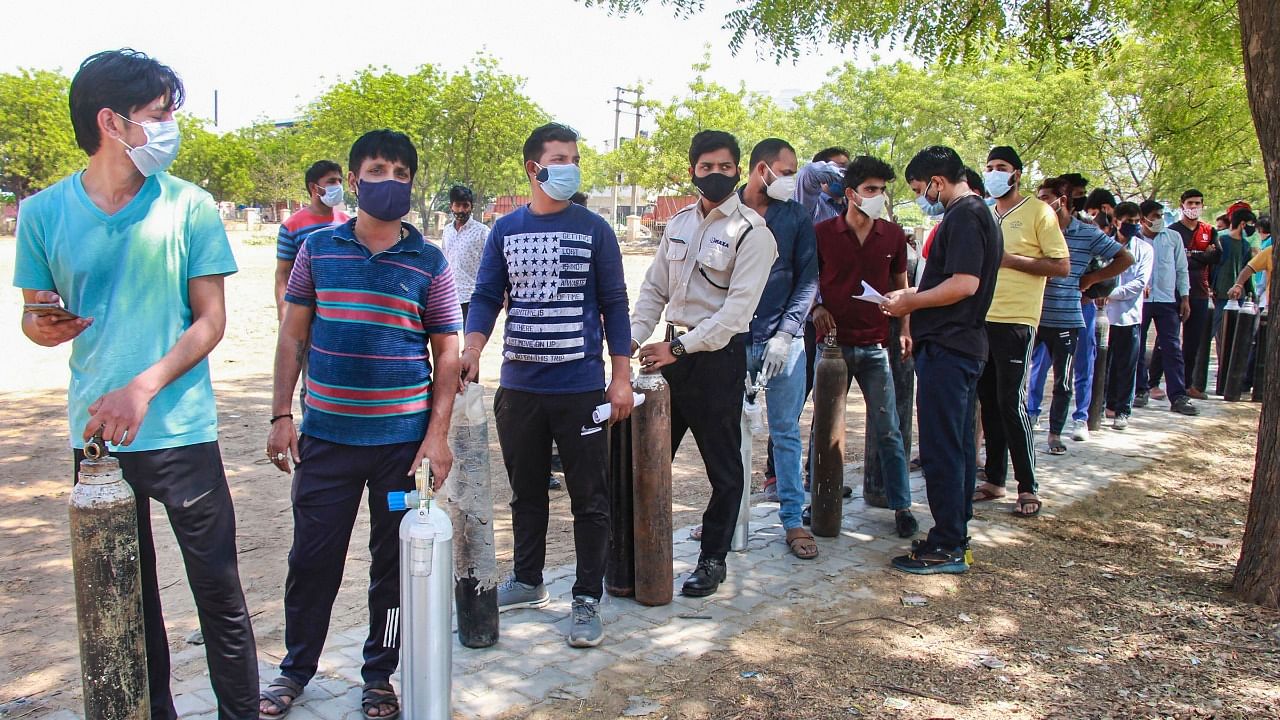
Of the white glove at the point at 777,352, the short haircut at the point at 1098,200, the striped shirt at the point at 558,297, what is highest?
the short haircut at the point at 1098,200

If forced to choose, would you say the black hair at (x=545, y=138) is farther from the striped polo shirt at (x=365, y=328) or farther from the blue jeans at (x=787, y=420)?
the blue jeans at (x=787, y=420)

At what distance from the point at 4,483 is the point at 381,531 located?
4.61 meters

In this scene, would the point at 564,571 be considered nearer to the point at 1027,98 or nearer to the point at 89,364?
the point at 89,364

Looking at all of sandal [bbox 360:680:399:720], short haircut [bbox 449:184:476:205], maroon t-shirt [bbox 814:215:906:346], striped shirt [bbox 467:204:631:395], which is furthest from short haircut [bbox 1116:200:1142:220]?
sandal [bbox 360:680:399:720]

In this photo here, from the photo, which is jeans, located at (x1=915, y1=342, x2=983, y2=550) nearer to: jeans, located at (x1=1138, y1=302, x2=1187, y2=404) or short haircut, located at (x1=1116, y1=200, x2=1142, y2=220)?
short haircut, located at (x1=1116, y1=200, x2=1142, y2=220)

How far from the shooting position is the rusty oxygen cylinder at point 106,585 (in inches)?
101

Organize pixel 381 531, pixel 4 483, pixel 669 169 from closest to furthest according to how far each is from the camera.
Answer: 1. pixel 381 531
2. pixel 4 483
3. pixel 669 169

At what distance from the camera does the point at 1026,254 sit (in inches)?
251

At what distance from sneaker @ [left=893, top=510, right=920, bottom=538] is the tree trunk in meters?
1.64

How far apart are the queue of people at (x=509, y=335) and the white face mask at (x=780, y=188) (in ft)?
0.05

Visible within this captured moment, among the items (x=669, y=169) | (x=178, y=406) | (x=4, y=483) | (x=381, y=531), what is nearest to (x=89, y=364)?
(x=178, y=406)

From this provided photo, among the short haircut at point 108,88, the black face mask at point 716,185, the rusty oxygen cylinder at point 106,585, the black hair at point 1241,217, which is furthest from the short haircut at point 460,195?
the black hair at point 1241,217

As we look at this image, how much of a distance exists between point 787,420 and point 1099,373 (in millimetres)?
4966

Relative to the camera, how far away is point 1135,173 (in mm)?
23906
